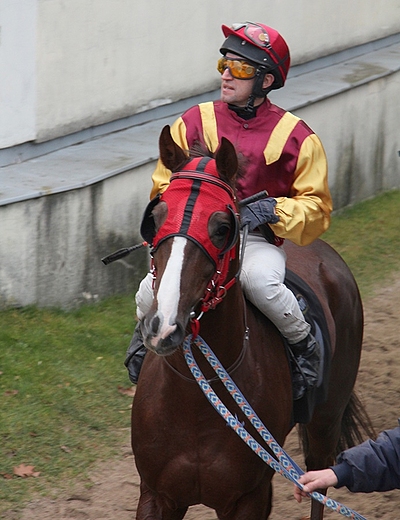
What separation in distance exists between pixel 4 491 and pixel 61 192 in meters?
2.61

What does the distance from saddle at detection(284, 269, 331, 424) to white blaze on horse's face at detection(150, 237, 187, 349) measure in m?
1.33

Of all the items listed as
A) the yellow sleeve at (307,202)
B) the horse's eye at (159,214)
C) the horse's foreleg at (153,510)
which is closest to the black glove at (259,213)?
the yellow sleeve at (307,202)

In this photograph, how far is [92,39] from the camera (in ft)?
27.0

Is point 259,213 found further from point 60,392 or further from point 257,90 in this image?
point 60,392

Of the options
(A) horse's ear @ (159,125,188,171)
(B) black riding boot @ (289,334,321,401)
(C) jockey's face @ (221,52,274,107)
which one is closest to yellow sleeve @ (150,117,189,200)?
(C) jockey's face @ (221,52,274,107)

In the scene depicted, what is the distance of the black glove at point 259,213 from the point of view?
3.97 meters

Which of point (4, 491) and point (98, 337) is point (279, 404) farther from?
point (98, 337)

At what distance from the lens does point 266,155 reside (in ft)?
14.4

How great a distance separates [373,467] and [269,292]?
1.12 metres

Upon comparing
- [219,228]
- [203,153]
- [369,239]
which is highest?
[203,153]

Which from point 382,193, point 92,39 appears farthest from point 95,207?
point 382,193

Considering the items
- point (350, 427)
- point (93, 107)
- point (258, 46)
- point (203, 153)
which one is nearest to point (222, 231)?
point (203, 153)

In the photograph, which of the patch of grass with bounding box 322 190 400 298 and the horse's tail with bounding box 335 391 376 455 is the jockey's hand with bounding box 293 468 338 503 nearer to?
the horse's tail with bounding box 335 391 376 455

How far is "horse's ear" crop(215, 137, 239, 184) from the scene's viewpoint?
3.62 m
